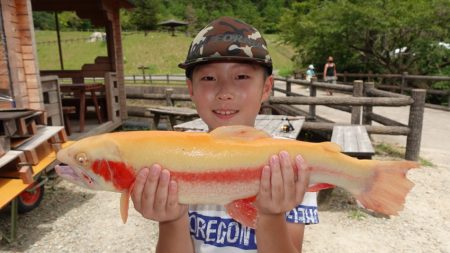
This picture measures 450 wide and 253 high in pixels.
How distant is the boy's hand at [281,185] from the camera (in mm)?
1502

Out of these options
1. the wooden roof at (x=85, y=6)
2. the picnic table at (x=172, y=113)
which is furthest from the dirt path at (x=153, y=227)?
the wooden roof at (x=85, y=6)

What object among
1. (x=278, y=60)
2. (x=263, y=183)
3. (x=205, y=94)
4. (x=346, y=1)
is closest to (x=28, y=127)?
(x=205, y=94)

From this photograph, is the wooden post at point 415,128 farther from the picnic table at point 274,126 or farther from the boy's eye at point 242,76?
the boy's eye at point 242,76

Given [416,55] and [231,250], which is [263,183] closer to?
[231,250]

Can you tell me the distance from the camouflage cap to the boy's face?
0.21 feet

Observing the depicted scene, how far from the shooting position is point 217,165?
146 cm

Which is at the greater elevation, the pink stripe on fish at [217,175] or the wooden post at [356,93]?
the pink stripe on fish at [217,175]

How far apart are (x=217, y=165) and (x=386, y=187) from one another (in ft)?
2.47

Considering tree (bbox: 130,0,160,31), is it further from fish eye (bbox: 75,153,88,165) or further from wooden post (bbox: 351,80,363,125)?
fish eye (bbox: 75,153,88,165)

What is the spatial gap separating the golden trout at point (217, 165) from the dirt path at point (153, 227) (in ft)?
9.40

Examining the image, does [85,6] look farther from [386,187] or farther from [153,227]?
[386,187]

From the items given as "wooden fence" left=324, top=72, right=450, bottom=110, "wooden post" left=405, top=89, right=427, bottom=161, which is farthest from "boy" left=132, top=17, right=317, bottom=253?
"wooden fence" left=324, top=72, right=450, bottom=110

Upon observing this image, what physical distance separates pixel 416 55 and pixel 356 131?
609 inches

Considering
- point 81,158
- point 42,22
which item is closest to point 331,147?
point 81,158
